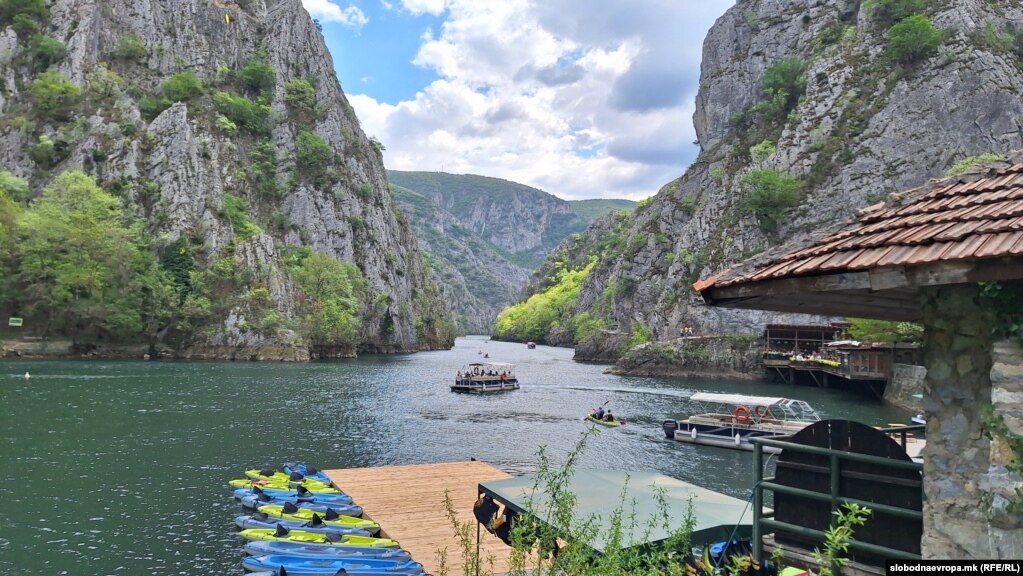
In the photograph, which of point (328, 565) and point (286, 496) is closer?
point (328, 565)

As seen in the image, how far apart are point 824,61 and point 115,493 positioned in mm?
104790

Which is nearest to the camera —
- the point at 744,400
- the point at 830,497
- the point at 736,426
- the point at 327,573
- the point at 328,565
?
the point at 830,497

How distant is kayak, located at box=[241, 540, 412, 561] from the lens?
579 inches

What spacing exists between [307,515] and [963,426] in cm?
1749

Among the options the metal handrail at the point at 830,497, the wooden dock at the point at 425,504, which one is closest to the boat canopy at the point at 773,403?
the wooden dock at the point at 425,504

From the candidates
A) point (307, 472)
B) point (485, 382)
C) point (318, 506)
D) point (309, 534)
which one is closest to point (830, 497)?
point (309, 534)

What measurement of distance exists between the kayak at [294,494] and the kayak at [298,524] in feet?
5.13

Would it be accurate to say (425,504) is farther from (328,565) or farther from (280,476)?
(280,476)

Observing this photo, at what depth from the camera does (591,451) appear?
33.7 m

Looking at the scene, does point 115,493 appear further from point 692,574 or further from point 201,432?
point 692,574

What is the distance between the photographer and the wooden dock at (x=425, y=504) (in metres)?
14.2

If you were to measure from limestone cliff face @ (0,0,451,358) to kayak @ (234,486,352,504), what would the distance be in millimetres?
67793

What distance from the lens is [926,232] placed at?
5.75 m

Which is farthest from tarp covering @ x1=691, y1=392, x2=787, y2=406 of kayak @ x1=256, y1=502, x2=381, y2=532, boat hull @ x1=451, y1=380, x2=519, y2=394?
kayak @ x1=256, y1=502, x2=381, y2=532
